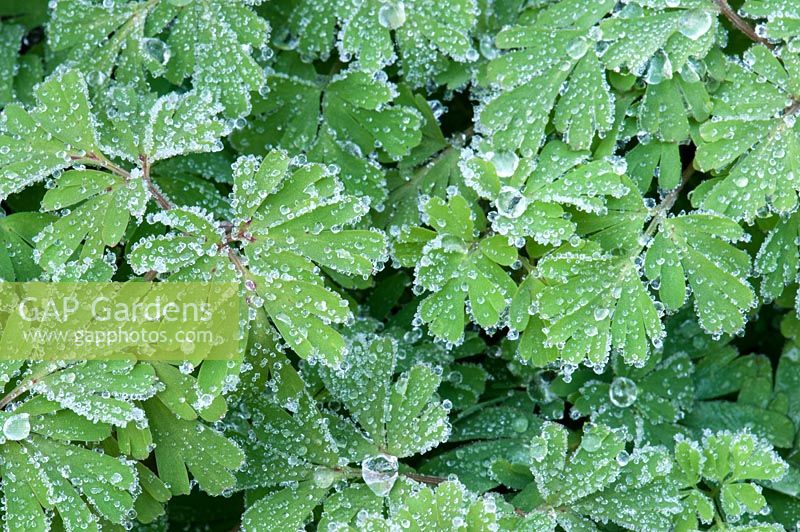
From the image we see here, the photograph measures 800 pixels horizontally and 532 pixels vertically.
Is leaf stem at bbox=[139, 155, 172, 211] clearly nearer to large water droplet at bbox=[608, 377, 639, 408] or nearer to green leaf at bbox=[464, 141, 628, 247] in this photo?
green leaf at bbox=[464, 141, 628, 247]

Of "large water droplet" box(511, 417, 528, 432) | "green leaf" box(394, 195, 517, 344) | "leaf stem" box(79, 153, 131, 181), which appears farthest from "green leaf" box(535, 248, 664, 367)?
"leaf stem" box(79, 153, 131, 181)

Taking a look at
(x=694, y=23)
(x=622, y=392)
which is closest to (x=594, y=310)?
(x=622, y=392)

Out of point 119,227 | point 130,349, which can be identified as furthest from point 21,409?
point 119,227

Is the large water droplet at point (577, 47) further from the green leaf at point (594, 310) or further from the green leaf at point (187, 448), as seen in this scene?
the green leaf at point (187, 448)

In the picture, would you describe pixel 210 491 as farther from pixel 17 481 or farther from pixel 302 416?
pixel 17 481

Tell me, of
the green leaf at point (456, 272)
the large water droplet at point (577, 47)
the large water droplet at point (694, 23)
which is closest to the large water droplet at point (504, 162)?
the green leaf at point (456, 272)

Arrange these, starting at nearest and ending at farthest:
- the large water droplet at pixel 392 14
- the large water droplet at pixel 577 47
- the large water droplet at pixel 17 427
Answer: the large water droplet at pixel 17 427, the large water droplet at pixel 577 47, the large water droplet at pixel 392 14
